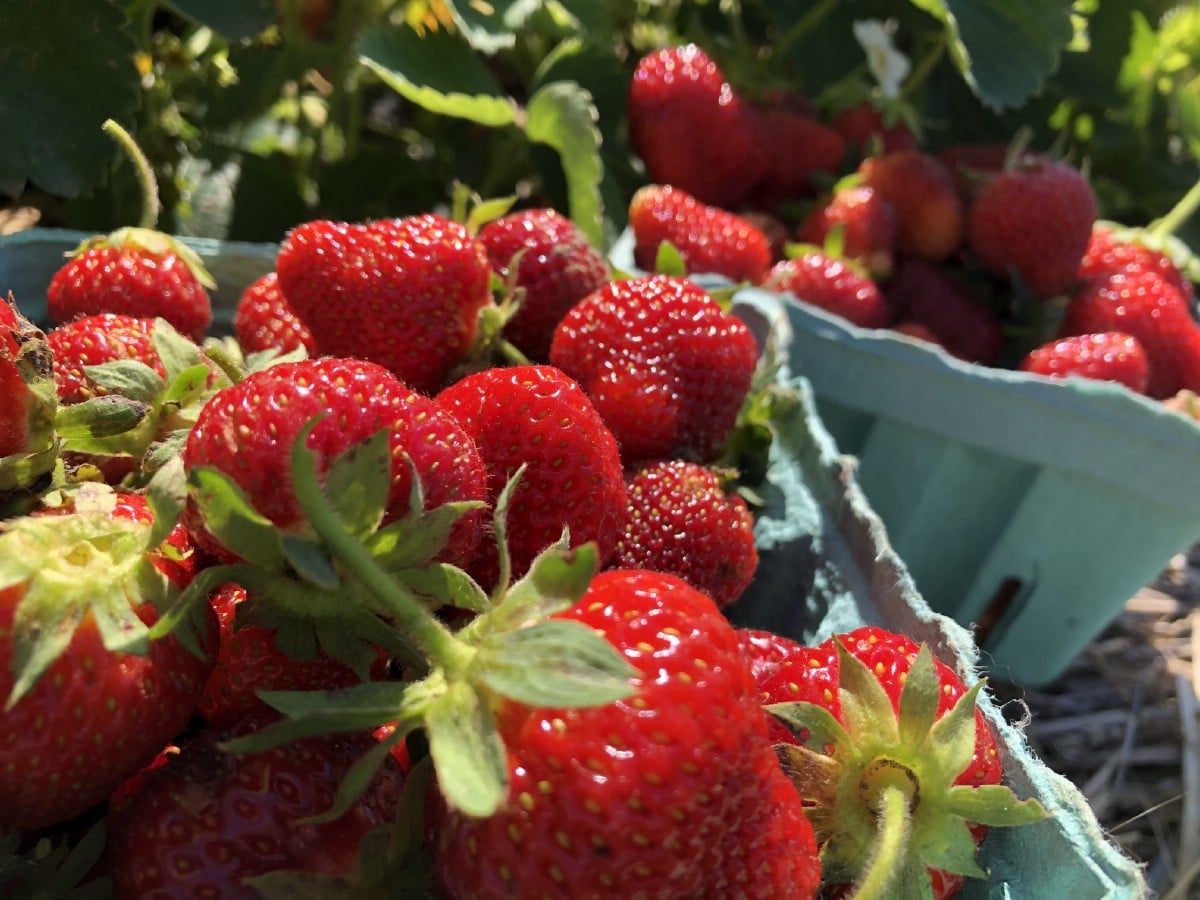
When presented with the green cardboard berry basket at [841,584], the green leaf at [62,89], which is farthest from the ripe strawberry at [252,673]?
the green leaf at [62,89]

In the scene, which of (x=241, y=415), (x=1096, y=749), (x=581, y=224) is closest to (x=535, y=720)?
(x=241, y=415)

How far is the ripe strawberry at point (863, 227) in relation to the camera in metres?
1.40

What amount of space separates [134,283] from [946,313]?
1045 mm

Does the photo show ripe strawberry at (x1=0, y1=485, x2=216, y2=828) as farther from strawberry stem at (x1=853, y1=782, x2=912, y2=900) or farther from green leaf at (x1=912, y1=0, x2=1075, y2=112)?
green leaf at (x1=912, y1=0, x2=1075, y2=112)

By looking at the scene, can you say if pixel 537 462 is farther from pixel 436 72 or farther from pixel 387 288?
pixel 436 72

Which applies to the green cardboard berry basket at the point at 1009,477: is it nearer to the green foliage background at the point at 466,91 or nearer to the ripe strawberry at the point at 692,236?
the ripe strawberry at the point at 692,236

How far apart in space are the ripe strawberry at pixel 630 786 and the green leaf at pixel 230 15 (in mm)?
956

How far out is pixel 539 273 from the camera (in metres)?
0.89

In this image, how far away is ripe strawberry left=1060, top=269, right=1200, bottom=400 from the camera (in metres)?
1.35

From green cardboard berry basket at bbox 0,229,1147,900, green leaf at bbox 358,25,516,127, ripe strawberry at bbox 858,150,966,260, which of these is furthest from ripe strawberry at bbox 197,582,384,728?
ripe strawberry at bbox 858,150,966,260

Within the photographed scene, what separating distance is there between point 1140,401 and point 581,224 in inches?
25.7

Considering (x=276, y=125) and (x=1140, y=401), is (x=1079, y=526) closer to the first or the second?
(x=1140, y=401)

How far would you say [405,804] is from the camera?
0.47m

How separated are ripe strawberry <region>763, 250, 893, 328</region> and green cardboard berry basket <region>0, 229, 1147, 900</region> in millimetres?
227
